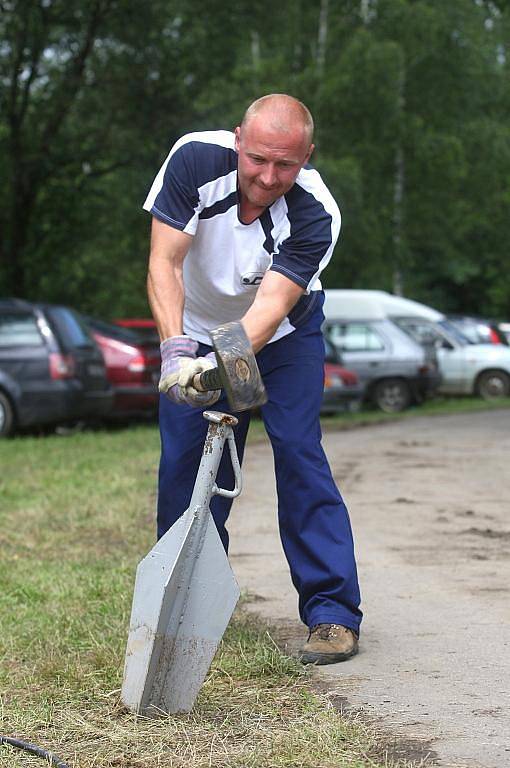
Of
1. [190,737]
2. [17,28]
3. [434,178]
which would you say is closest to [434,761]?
[190,737]

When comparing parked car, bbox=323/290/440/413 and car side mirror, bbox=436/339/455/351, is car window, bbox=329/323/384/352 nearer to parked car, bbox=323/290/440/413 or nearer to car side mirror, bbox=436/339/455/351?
parked car, bbox=323/290/440/413

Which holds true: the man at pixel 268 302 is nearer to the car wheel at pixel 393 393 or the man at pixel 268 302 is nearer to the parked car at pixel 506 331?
the car wheel at pixel 393 393

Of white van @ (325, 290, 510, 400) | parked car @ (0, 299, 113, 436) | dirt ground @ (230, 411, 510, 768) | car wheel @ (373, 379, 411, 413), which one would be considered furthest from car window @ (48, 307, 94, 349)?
white van @ (325, 290, 510, 400)

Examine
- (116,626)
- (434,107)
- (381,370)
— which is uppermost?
(434,107)

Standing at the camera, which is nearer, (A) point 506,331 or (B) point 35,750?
(B) point 35,750

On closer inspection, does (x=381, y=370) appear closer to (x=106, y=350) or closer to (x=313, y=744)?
(x=106, y=350)

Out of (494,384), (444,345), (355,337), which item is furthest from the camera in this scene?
(494,384)

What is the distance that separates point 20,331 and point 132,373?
1.94m

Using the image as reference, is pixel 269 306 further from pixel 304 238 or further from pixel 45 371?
pixel 45 371

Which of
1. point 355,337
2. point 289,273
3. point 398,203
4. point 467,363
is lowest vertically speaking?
point 467,363

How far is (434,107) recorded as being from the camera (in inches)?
1341

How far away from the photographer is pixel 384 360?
2406 cm

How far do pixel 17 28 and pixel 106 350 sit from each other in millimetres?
8471

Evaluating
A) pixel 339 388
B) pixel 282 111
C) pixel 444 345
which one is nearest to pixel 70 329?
pixel 339 388
